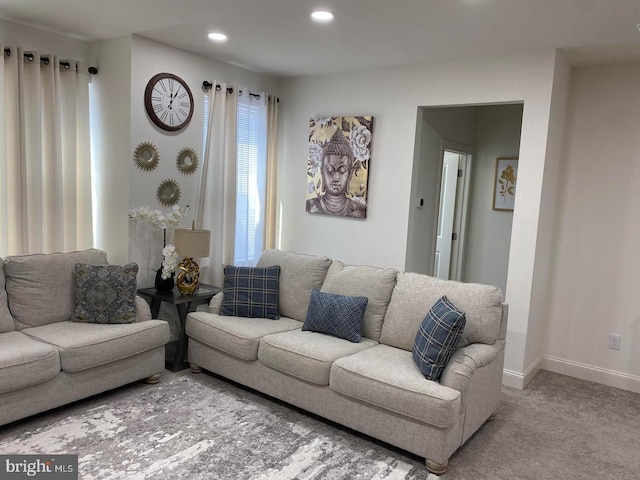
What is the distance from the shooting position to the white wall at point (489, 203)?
542 cm

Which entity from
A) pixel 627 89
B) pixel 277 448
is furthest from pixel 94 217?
pixel 627 89

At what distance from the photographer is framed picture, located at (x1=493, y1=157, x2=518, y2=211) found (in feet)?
17.6

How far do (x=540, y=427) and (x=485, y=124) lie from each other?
342 cm

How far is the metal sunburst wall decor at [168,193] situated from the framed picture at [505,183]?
337 cm

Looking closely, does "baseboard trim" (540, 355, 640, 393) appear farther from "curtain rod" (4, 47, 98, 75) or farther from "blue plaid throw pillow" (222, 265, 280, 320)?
"curtain rod" (4, 47, 98, 75)

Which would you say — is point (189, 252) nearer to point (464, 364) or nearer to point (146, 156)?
point (146, 156)

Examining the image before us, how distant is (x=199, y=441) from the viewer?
9.39 ft

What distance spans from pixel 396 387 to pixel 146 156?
2.75 metres

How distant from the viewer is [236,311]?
12.6 feet

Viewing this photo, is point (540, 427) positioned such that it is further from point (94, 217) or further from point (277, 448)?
point (94, 217)

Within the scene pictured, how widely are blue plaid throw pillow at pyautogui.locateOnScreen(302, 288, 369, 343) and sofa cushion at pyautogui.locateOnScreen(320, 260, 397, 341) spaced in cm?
8

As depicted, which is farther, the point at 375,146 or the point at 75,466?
the point at 375,146

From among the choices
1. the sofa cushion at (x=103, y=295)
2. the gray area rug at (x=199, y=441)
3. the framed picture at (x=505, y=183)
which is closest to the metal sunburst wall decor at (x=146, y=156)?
the sofa cushion at (x=103, y=295)

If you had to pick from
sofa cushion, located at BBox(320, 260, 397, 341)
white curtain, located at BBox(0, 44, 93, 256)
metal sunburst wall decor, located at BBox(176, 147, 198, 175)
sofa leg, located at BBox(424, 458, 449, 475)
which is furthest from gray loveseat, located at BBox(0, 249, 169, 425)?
sofa leg, located at BBox(424, 458, 449, 475)
